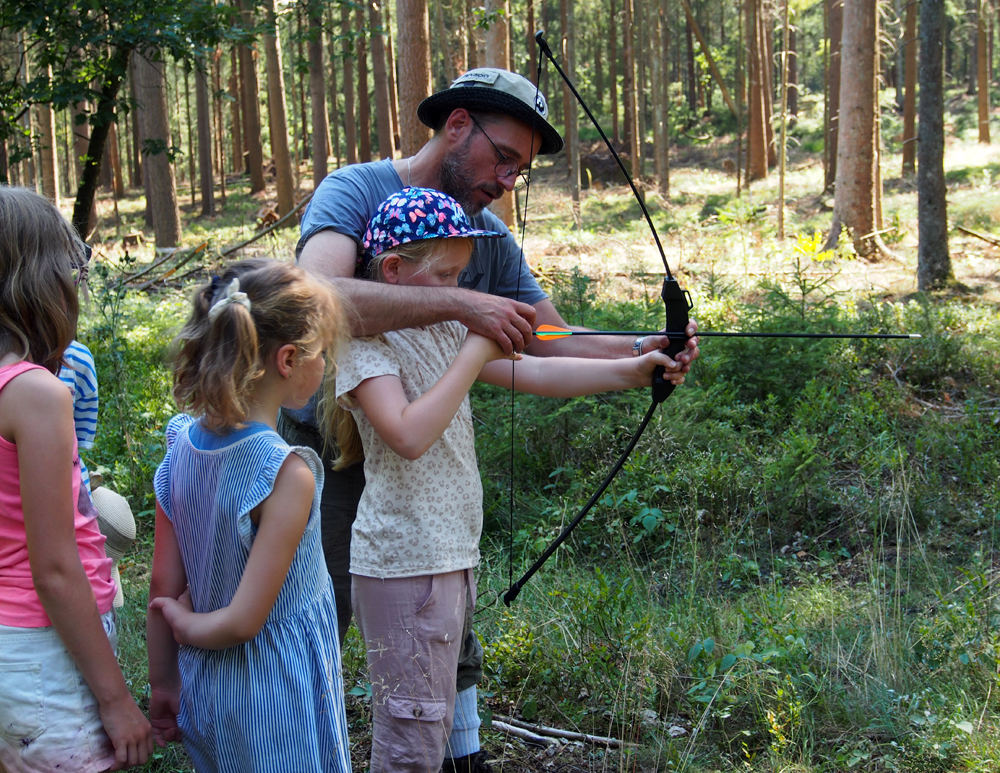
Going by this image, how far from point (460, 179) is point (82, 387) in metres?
1.16

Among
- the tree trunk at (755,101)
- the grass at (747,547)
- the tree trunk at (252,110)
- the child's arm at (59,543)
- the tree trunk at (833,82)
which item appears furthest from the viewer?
the tree trunk at (252,110)

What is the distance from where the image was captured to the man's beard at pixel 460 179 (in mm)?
2375

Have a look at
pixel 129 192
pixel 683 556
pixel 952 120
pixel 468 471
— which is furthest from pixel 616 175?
pixel 468 471

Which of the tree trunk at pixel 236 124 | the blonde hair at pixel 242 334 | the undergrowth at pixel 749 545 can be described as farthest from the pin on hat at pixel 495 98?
the tree trunk at pixel 236 124

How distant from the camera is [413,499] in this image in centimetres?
195

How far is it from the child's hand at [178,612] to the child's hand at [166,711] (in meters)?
0.13

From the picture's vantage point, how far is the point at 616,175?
27516 mm

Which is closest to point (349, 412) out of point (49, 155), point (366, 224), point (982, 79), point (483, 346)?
point (483, 346)

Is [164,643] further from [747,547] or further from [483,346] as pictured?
[747,547]

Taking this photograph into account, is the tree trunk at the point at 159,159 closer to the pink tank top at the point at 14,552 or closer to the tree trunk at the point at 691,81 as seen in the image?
the pink tank top at the point at 14,552

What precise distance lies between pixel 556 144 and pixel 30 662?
1962mm

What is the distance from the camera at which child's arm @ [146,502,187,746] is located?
1.61 m

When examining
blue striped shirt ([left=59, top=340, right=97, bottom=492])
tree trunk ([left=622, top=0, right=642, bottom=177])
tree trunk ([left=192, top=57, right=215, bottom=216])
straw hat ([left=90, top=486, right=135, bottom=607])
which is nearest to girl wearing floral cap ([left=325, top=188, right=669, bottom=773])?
straw hat ([left=90, top=486, right=135, bottom=607])

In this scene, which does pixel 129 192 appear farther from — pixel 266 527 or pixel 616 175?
pixel 266 527
